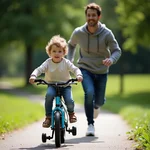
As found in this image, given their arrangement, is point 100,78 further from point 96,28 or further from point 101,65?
point 96,28

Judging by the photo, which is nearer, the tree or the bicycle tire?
the bicycle tire

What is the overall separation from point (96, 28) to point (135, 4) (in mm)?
20464

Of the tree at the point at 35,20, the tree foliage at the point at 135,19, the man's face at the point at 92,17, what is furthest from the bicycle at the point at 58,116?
the tree at the point at 35,20

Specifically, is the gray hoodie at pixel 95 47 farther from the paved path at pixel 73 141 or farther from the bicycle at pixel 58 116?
the bicycle at pixel 58 116

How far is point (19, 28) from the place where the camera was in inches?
1362

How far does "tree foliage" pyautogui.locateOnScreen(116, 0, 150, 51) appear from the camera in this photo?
1112 inches

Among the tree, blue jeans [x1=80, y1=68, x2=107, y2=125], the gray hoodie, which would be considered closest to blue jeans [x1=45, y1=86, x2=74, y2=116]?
blue jeans [x1=80, y1=68, x2=107, y2=125]

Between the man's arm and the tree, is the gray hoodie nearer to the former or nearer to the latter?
A: the man's arm

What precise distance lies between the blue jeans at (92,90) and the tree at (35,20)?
26092mm

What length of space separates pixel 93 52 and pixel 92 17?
64 centimetres

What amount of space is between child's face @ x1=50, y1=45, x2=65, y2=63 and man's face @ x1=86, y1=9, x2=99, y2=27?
1233 mm

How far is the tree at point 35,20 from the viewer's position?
114 feet

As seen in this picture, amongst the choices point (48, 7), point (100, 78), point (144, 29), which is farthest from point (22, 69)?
point (100, 78)

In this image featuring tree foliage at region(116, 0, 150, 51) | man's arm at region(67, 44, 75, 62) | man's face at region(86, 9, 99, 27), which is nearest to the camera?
man's face at region(86, 9, 99, 27)
